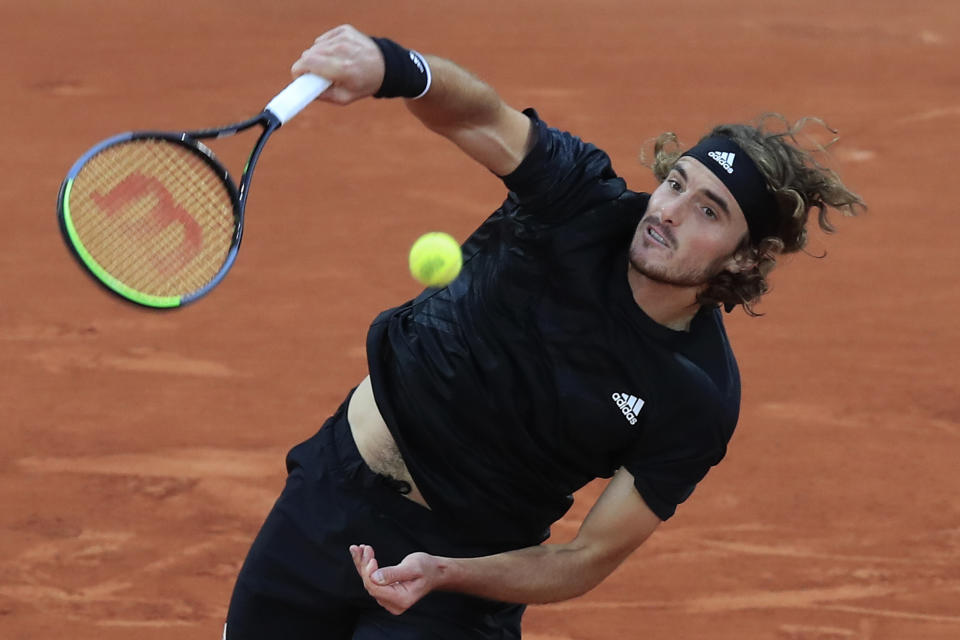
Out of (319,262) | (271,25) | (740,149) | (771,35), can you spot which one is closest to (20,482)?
(319,262)

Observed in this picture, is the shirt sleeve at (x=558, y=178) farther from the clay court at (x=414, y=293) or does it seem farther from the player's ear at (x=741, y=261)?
the clay court at (x=414, y=293)

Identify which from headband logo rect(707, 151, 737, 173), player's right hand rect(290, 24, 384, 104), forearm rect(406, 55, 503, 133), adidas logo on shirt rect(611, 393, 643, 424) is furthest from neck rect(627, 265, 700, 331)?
player's right hand rect(290, 24, 384, 104)

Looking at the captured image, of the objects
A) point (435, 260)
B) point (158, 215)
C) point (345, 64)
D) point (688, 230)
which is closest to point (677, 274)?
point (688, 230)

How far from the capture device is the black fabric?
3176mm

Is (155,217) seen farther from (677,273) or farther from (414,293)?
(414,293)

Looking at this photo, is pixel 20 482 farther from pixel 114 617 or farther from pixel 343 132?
pixel 343 132

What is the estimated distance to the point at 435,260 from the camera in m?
3.65

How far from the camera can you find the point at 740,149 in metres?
3.59

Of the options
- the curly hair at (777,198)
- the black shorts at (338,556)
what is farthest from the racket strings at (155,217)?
the curly hair at (777,198)

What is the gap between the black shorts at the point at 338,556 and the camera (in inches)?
150

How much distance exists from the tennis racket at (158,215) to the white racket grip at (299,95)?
5.5 inches

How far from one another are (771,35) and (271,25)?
3.50 meters

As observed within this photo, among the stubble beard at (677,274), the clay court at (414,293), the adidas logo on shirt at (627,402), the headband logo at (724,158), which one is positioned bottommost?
the clay court at (414,293)

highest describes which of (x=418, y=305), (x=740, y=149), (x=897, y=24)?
(x=740, y=149)
